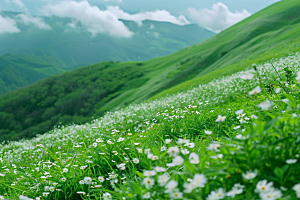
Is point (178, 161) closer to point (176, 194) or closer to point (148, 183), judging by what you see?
point (176, 194)

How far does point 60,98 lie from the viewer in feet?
488

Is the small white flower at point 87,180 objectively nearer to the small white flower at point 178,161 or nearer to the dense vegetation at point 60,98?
the small white flower at point 178,161

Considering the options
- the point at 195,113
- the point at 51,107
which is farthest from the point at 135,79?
the point at 195,113

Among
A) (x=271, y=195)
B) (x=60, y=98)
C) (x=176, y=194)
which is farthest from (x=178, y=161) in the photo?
(x=60, y=98)

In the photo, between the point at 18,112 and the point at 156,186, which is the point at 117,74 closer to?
the point at 18,112

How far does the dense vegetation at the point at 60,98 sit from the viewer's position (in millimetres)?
130750

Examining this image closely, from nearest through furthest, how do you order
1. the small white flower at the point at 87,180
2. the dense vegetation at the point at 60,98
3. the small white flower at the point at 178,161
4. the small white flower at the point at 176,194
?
the small white flower at the point at 176,194 → the small white flower at the point at 178,161 → the small white flower at the point at 87,180 → the dense vegetation at the point at 60,98

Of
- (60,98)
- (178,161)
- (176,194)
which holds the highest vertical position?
(60,98)

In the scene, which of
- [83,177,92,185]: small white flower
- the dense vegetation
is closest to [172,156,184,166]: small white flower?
[83,177,92,185]: small white flower

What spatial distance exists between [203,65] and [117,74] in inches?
3286

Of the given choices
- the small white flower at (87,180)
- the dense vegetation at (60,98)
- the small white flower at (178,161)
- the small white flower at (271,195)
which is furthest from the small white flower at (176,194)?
the dense vegetation at (60,98)

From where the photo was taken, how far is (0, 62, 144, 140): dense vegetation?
131 meters

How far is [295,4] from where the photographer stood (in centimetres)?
8725

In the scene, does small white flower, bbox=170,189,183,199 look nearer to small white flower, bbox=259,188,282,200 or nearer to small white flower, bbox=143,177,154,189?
small white flower, bbox=143,177,154,189
